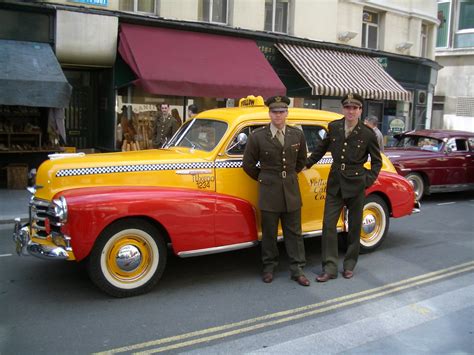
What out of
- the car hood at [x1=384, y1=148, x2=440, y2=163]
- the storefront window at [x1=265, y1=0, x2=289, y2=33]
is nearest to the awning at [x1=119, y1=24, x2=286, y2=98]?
the storefront window at [x1=265, y1=0, x2=289, y2=33]

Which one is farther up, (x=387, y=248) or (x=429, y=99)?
(x=429, y=99)

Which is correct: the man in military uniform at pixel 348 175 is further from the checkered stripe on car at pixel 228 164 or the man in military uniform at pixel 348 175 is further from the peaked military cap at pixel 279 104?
the checkered stripe on car at pixel 228 164

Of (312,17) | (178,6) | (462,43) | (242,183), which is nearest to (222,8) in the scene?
(178,6)

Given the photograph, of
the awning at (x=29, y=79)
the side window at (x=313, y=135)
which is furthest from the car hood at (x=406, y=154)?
the awning at (x=29, y=79)

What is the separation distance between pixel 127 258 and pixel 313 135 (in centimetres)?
276

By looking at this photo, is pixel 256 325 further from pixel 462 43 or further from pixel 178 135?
pixel 462 43

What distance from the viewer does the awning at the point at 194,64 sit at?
11.6 metres

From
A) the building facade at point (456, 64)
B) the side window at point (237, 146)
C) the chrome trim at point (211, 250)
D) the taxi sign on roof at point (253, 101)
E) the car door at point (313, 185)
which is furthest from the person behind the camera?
the building facade at point (456, 64)

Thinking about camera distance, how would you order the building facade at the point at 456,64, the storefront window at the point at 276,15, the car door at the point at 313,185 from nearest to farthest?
the car door at the point at 313,185 < the storefront window at the point at 276,15 < the building facade at the point at 456,64

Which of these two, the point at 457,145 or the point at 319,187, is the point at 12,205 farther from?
the point at 457,145

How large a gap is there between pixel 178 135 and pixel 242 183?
1215 millimetres

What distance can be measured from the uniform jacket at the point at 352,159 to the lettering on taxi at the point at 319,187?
43cm

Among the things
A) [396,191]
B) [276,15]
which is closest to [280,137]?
[396,191]

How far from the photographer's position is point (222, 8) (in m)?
14.1
